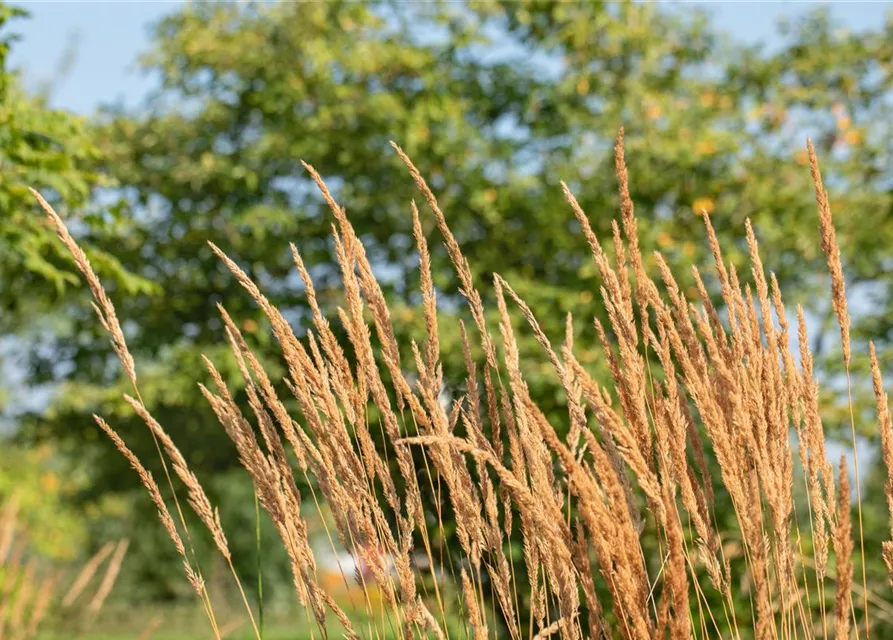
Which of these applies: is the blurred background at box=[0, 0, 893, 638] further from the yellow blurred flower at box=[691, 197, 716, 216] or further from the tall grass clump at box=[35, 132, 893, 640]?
the tall grass clump at box=[35, 132, 893, 640]

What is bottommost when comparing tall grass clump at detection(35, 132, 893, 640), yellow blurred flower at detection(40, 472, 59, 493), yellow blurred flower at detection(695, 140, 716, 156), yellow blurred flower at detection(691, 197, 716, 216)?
tall grass clump at detection(35, 132, 893, 640)

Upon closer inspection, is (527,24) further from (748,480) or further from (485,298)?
(748,480)

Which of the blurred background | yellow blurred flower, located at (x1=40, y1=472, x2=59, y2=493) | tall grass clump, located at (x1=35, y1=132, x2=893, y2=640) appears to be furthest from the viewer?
yellow blurred flower, located at (x1=40, y1=472, x2=59, y2=493)

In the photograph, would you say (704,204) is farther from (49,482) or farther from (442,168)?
(49,482)

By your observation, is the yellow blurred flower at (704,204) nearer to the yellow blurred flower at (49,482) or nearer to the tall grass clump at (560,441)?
the tall grass clump at (560,441)

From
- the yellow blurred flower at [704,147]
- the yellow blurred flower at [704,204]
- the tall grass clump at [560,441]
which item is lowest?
the tall grass clump at [560,441]

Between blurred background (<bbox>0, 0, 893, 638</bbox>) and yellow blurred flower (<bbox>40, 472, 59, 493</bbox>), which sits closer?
blurred background (<bbox>0, 0, 893, 638</bbox>)

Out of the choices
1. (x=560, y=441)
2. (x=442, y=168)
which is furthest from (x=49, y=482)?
(x=560, y=441)

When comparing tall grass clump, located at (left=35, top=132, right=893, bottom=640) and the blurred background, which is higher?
the blurred background

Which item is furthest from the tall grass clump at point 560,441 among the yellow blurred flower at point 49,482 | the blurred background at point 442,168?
the yellow blurred flower at point 49,482

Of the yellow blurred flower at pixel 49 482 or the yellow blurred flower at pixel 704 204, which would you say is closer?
the yellow blurred flower at pixel 704 204

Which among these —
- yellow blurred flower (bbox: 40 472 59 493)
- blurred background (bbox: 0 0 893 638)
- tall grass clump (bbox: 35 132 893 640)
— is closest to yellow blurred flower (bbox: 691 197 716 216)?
blurred background (bbox: 0 0 893 638)

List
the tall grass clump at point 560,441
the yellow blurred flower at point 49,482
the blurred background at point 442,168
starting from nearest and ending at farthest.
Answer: the tall grass clump at point 560,441
the blurred background at point 442,168
the yellow blurred flower at point 49,482

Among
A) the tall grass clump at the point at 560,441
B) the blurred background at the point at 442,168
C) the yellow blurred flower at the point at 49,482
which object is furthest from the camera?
the yellow blurred flower at the point at 49,482
